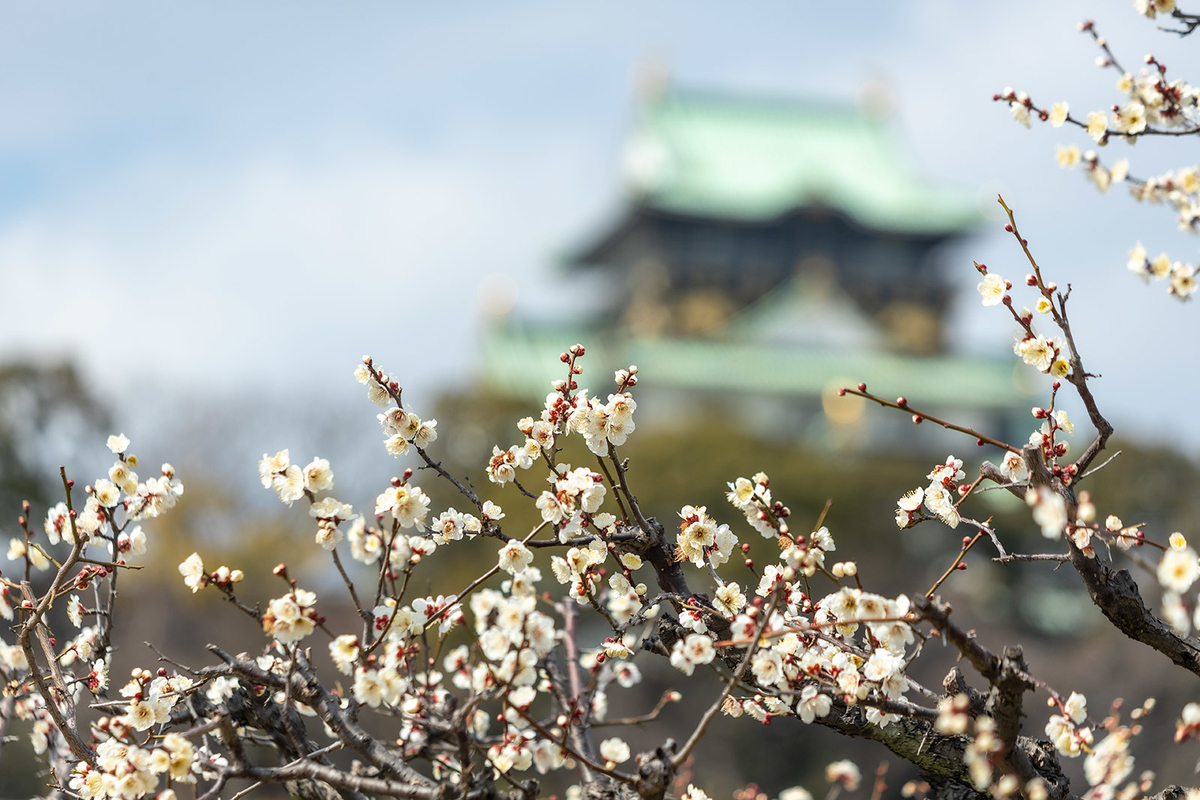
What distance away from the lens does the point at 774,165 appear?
3512cm

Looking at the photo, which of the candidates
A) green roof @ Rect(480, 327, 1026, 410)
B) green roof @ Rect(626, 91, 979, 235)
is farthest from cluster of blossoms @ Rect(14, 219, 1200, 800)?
green roof @ Rect(626, 91, 979, 235)

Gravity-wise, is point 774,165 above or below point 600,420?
above

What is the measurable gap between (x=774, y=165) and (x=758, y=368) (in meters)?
9.39

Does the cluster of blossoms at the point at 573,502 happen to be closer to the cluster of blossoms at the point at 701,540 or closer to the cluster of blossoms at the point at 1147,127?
the cluster of blossoms at the point at 701,540

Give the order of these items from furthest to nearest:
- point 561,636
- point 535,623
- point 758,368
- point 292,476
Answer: point 758,368, point 561,636, point 292,476, point 535,623

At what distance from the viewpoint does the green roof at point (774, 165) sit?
3269cm

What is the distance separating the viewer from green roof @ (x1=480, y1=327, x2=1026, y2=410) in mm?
27500

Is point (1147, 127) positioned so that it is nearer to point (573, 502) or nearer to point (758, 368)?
point (573, 502)

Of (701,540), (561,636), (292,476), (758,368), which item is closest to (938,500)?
(701,540)

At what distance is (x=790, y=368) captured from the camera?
28406mm

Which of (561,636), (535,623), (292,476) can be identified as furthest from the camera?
(561,636)

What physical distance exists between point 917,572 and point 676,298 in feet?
47.9

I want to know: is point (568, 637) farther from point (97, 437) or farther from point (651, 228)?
point (651, 228)

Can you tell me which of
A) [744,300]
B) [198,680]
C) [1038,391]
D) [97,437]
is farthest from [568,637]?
[744,300]
